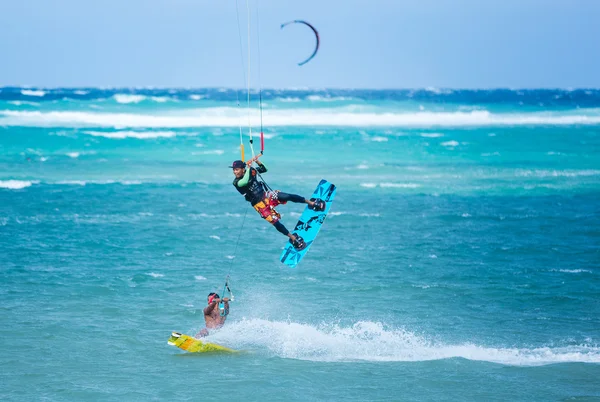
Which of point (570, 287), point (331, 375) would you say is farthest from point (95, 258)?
point (570, 287)

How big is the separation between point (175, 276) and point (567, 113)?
73559mm

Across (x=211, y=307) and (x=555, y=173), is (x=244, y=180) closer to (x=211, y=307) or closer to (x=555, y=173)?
(x=211, y=307)

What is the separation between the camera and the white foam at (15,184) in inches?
1109

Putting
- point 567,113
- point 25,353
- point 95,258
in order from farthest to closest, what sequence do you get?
point 567,113 → point 95,258 → point 25,353

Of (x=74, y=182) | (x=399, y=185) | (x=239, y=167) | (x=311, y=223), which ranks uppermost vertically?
(x=239, y=167)

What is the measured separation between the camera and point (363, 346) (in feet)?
42.5

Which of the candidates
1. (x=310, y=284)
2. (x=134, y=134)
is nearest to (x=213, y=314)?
(x=310, y=284)

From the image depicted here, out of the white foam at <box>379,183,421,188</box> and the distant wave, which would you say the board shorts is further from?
the distant wave

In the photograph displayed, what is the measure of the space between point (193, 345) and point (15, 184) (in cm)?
1920

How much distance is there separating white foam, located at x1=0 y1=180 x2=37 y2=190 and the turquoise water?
14 cm

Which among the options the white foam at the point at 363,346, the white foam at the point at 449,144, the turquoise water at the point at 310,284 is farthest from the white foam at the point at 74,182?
the white foam at the point at 449,144

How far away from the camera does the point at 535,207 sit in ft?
82.6

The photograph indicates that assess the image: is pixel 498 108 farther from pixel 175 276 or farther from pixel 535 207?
pixel 175 276

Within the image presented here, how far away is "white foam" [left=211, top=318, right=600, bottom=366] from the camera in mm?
12359
